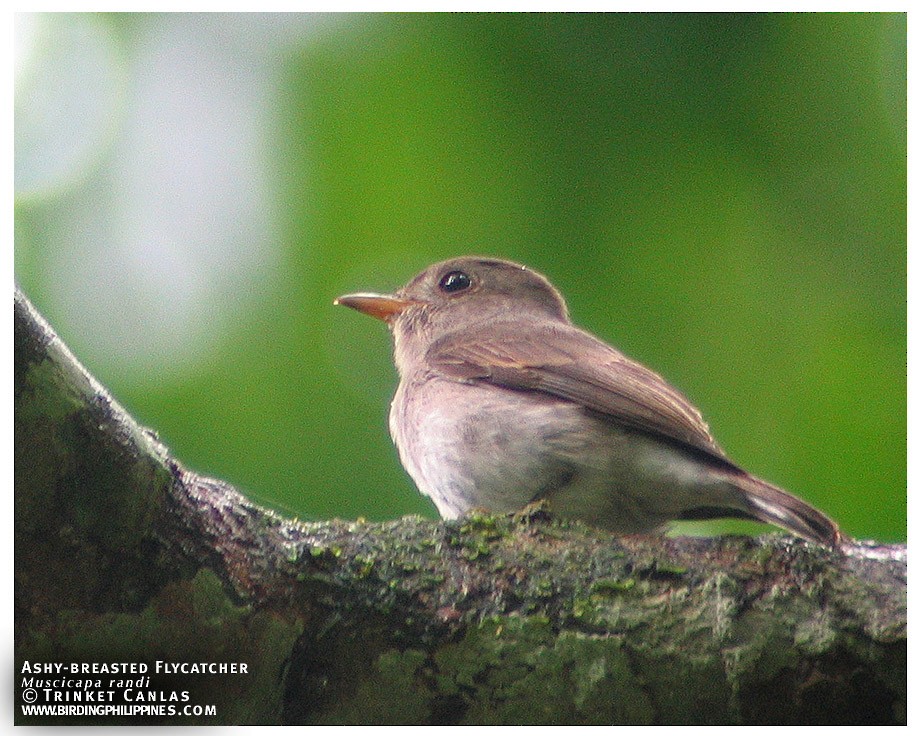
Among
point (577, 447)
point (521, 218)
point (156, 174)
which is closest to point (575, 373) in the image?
point (577, 447)

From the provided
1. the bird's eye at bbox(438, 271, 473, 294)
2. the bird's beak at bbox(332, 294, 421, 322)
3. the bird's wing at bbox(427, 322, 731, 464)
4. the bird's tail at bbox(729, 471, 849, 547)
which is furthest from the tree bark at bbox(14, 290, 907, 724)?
the bird's eye at bbox(438, 271, 473, 294)

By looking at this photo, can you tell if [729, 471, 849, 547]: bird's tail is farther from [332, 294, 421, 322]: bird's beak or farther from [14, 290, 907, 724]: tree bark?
[332, 294, 421, 322]: bird's beak

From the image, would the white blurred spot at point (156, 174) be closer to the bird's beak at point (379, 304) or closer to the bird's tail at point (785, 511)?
the bird's beak at point (379, 304)

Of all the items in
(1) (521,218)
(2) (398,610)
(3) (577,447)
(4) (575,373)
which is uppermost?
(1) (521,218)

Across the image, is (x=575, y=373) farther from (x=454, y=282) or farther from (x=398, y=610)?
(x=398, y=610)

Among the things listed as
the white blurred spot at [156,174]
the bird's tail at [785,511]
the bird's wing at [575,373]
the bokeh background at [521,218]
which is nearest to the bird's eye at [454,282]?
the bird's wing at [575,373]

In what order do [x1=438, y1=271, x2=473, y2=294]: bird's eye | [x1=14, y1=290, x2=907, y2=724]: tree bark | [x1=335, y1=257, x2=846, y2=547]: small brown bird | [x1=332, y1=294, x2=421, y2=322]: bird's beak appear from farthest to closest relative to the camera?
[x1=438, y1=271, x2=473, y2=294]: bird's eye → [x1=332, y1=294, x2=421, y2=322]: bird's beak → [x1=335, y1=257, x2=846, y2=547]: small brown bird → [x1=14, y1=290, x2=907, y2=724]: tree bark
